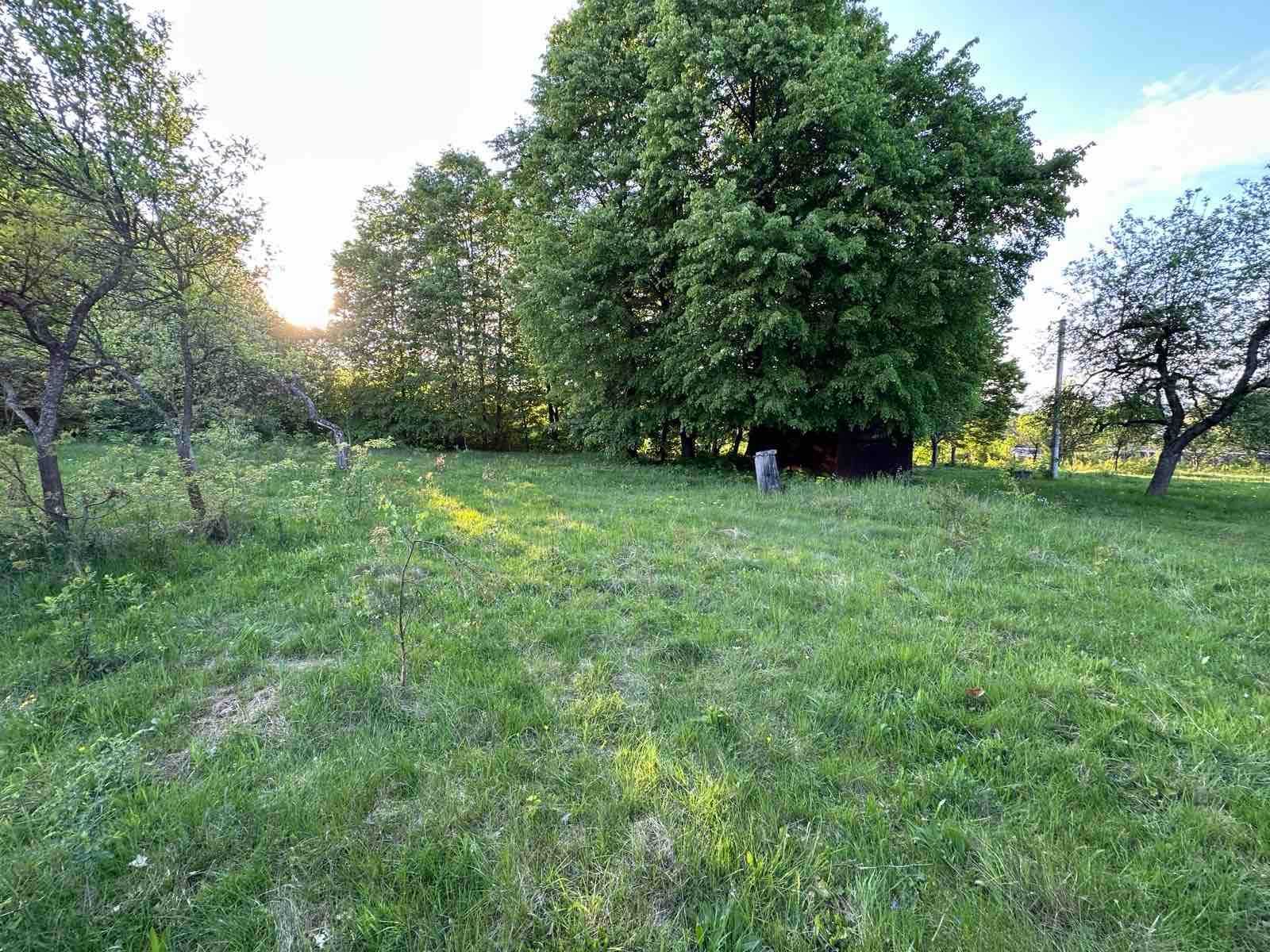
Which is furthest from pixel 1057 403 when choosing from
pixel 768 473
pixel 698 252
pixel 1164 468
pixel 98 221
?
pixel 98 221

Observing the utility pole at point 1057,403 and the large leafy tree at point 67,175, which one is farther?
the utility pole at point 1057,403

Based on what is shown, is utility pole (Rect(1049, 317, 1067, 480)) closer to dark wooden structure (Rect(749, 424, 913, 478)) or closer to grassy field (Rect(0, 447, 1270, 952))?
dark wooden structure (Rect(749, 424, 913, 478))

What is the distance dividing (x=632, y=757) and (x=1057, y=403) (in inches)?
809

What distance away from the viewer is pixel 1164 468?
593 inches

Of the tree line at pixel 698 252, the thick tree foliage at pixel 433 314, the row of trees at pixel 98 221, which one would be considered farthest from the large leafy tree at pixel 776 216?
the row of trees at pixel 98 221

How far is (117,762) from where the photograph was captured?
2.39 meters

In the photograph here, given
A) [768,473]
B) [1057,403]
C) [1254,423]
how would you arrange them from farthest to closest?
[1057,403] < [1254,423] < [768,473]

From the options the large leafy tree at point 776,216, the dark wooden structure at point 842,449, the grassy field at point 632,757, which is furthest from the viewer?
the dark wooden structure at point 842,449

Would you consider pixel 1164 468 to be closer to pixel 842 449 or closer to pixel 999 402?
pixel 842 449

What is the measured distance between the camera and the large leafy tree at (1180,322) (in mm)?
13117

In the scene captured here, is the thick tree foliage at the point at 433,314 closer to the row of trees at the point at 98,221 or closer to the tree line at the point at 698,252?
the tree line at the point at 698,252

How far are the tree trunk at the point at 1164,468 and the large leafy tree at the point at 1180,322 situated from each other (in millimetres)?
23

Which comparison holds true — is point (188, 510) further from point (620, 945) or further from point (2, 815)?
point (620, 945)

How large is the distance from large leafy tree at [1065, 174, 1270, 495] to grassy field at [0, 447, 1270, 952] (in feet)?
43.4
